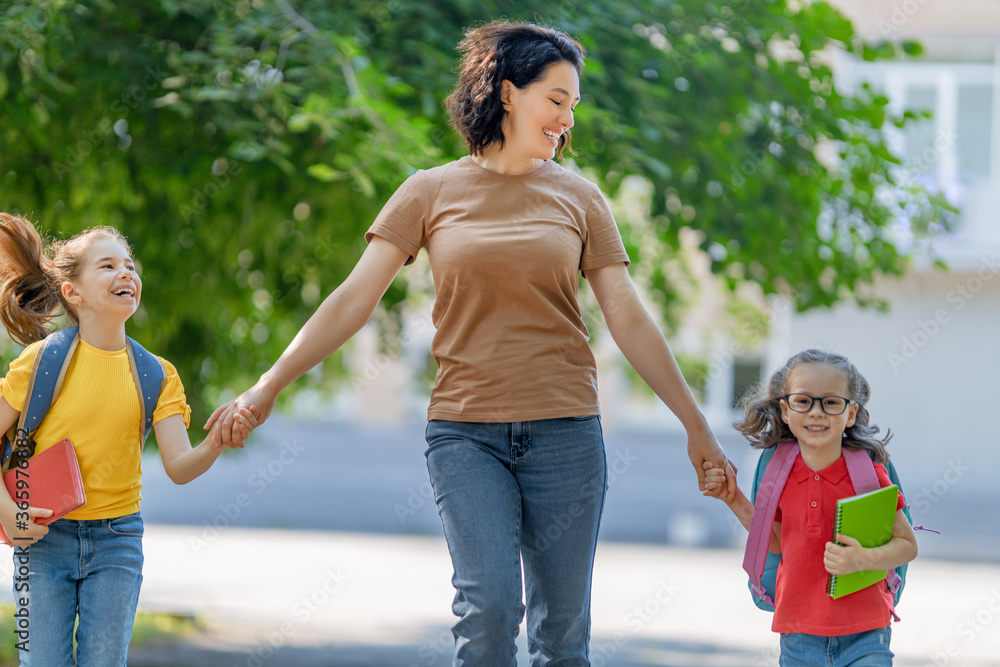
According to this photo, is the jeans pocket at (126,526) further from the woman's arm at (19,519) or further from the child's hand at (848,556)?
the child's hand at (848,556)

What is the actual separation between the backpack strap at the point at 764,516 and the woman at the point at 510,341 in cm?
43

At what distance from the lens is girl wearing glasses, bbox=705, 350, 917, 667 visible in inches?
108

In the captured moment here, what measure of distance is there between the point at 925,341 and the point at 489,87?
14.3 metres

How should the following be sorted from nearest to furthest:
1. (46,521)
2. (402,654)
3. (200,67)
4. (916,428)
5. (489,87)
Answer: (46,521), (489,87), (200,67), (402,654), (916,428)

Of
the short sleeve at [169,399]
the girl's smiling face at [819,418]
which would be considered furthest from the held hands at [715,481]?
the short sleeve at [169,399]

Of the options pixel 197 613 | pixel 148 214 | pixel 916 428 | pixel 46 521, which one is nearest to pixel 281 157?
pixel 148 214

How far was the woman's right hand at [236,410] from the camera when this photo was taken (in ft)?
9.59

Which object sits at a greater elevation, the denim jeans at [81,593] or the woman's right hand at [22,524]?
the woman's right hand at [22,524]

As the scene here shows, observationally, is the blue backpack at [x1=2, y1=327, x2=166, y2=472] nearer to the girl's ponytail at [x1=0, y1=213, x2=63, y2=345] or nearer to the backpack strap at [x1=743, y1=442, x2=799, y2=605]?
the girl's ponytail at [x1=0, y1=213, x2=63, y2=345]

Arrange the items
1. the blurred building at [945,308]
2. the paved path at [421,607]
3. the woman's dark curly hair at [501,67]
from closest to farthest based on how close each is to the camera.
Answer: the woman's dark curly hair at [501,67] → the paved path at [421,607] → the blurred building at [945,308]

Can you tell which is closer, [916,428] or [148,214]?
[148,214]

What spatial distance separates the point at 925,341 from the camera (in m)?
15.7

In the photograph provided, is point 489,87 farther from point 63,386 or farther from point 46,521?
point 46,521

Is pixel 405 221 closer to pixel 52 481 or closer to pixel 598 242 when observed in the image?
pixel 598 242
